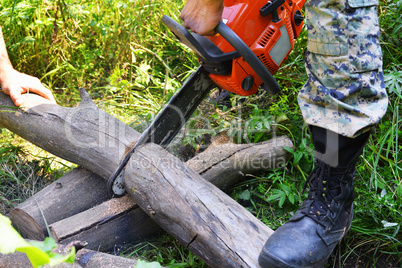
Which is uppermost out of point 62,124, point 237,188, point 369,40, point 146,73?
point 369,40

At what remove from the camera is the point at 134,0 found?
3.60m

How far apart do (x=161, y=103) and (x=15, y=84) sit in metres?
1.13

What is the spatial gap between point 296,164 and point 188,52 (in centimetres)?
168

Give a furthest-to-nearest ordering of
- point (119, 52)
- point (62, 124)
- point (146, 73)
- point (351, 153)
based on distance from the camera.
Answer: point (119, 52) < point (146, 73) < point (62, 124) < point (351, 153)

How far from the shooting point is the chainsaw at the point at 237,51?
1690 mm

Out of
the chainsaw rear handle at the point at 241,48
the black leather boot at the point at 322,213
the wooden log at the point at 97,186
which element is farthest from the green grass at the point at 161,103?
the chainsaw rear handle at the point at 241,48

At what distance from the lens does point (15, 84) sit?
7.93ft

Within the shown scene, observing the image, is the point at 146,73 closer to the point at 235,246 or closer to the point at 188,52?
the point at 188,52

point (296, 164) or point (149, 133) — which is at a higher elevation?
point (149, 133)

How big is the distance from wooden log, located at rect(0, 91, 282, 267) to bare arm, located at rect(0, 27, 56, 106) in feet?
0.37

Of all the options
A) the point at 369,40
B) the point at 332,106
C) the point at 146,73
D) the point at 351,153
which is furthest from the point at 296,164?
the point at 146,73

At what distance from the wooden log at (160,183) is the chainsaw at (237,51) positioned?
0.56 ft

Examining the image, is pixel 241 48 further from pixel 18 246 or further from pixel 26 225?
pixel 26 225

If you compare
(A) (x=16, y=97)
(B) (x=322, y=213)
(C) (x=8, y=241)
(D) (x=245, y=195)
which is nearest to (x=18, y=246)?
(C) (x=8, y=241)
